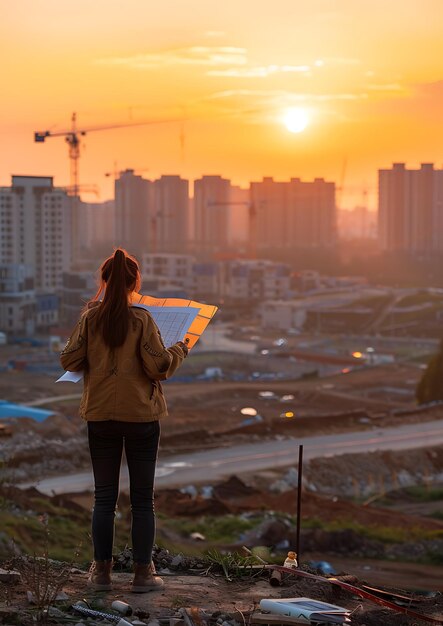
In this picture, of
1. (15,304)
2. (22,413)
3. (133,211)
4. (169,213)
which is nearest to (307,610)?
(22,413)

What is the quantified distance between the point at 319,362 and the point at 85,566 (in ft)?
74.0

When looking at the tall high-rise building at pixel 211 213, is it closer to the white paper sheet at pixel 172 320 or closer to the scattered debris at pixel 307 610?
the white paper sheet at pixel 172 320

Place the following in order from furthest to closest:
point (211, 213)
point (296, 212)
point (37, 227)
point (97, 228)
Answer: point (97, 228)
point (296, 212)
point (211, 213)
point (37, 227)

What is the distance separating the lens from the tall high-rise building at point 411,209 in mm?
43500

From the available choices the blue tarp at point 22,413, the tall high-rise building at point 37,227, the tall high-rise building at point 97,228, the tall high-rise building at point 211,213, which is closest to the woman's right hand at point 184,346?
the blue tarp at point 22,413

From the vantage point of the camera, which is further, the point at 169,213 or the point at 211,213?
the point at 211,213

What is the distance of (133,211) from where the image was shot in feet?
164

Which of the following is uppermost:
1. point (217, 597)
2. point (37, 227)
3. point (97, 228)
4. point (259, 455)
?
point (97, 228)

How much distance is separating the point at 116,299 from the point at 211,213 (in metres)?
51.3

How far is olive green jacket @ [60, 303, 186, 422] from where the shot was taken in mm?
1880

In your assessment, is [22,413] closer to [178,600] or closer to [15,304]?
[178,600]

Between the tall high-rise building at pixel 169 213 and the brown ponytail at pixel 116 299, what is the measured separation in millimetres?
48256

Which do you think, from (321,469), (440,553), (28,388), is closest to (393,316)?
(28,388)

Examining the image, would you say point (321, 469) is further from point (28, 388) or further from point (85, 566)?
point (28, 388)
